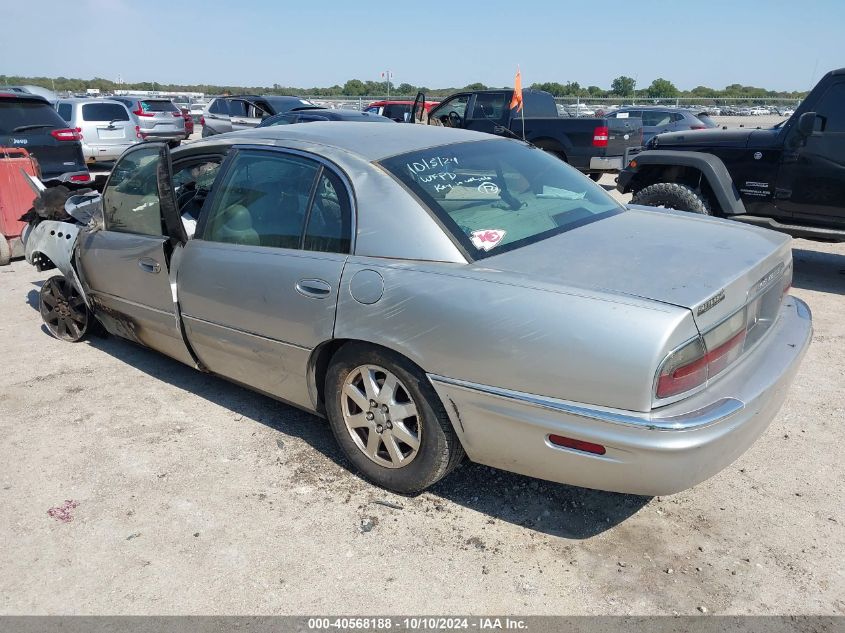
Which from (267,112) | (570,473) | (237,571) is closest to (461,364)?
(570,473)

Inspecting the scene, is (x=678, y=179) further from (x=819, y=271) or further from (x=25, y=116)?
(x=25, y=116)

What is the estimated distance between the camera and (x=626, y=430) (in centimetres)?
236

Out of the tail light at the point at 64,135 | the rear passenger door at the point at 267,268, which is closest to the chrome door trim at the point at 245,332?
the rear passenger door at the point at 267,268

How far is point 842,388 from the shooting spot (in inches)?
167

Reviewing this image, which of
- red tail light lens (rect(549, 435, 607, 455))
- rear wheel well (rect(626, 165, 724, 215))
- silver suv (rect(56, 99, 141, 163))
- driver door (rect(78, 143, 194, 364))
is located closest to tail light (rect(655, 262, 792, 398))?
red tail light lens (rect(549, 435, 607, 455))

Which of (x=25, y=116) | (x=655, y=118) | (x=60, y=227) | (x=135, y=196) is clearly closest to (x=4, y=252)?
(x=25, y=116)

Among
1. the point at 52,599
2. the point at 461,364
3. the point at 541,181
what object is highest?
the point at 541,181

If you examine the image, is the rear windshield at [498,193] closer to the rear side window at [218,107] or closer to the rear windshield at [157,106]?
the rear side window at [218,107]

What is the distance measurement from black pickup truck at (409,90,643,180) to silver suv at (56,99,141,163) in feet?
25.5

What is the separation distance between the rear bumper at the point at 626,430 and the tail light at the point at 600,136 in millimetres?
9593

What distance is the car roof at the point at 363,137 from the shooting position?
3363 millimetres

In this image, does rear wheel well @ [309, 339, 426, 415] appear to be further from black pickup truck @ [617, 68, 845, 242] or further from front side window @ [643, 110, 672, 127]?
front side window @ [643, 110, 672, 127]

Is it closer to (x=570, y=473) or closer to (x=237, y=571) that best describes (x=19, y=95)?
(x=237, y=571)

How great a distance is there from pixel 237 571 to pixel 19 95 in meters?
9.18
